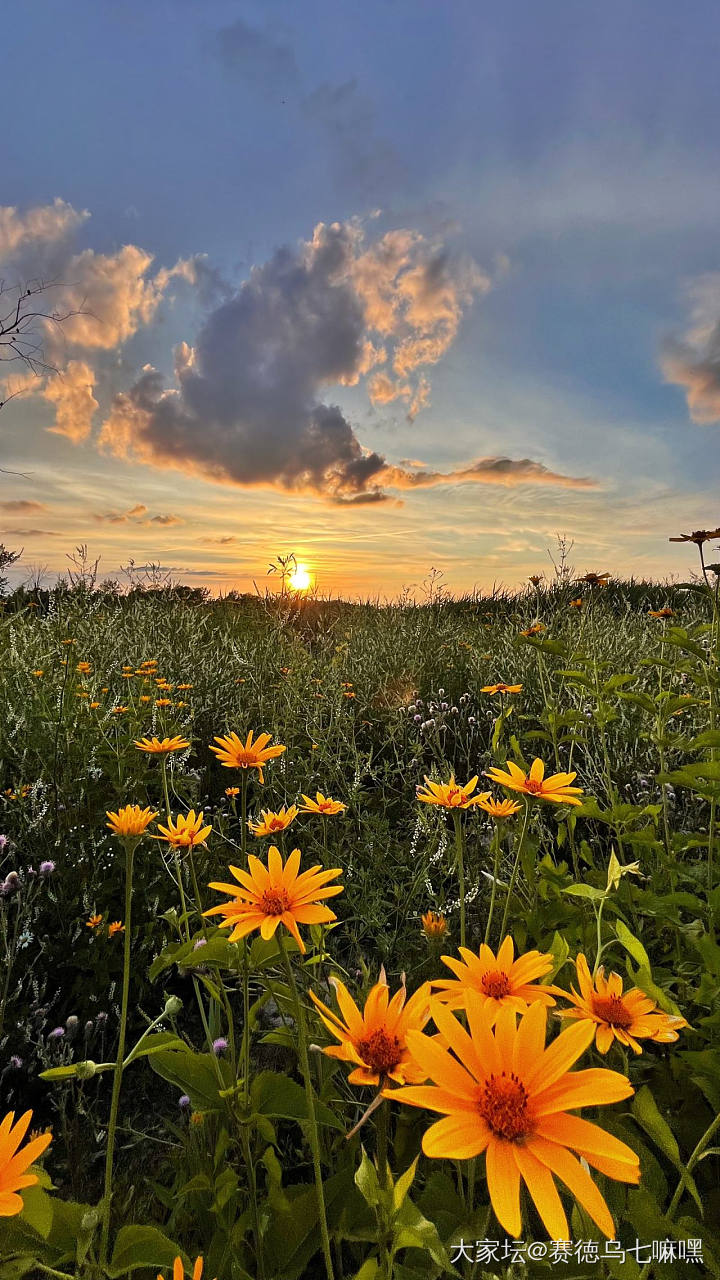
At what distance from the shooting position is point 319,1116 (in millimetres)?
1000

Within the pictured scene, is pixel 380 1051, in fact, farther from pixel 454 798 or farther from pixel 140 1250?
pixel 454 798

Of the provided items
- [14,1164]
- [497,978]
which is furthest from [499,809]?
[14,1164]

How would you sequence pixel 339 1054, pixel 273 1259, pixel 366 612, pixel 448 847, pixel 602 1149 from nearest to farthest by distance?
pixel 602 1149 → pixel 339 1054 → pixel 273 1259 → pixel 448 847 → pixel 366 612

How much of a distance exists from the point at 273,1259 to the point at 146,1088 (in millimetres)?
1360

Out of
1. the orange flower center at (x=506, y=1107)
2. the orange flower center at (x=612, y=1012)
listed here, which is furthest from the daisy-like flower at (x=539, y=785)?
the orange flower center at (x=506, y=1107)

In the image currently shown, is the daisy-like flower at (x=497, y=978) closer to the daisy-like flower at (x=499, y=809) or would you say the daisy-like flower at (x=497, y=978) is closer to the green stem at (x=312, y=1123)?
the green stem at (x=312, y=1123)

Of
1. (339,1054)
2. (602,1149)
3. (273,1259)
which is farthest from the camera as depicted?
(273,1259)

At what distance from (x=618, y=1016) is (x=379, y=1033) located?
328 millimetres

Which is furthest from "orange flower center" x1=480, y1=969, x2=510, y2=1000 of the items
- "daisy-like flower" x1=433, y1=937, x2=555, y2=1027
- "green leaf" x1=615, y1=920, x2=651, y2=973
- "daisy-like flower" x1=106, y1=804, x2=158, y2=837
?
"daisy-like flower" x1=106, y1=804, x2=158, y2=837

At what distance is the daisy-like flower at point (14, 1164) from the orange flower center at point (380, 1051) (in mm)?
299

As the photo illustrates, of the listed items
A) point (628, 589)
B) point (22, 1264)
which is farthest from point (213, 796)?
point (628, 589)

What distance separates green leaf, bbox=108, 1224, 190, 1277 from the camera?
80 cm

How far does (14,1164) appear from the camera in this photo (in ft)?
2.17

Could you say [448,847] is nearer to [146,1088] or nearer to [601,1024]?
[146,1088]
